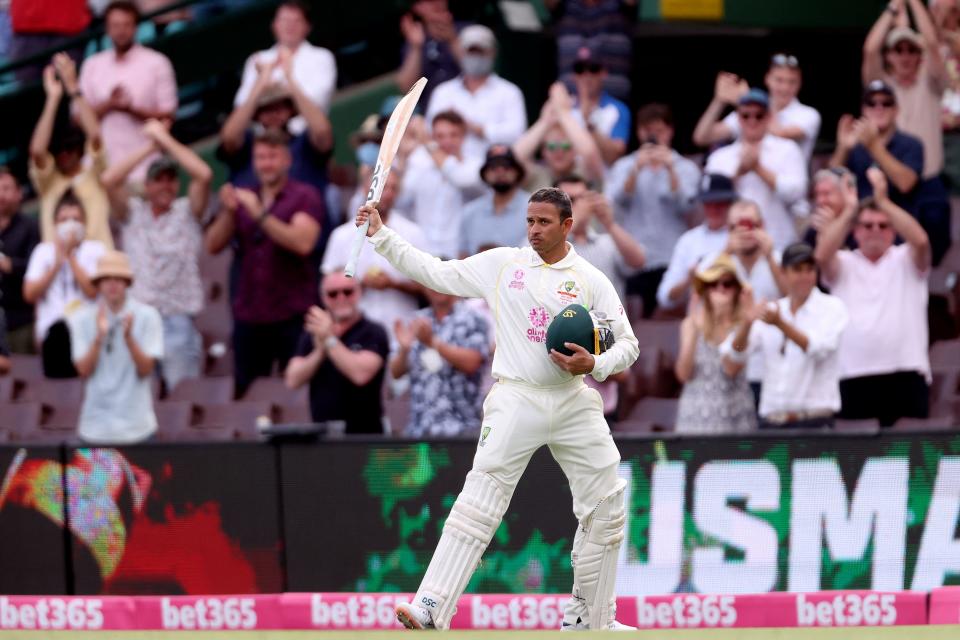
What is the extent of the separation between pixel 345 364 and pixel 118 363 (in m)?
1.78

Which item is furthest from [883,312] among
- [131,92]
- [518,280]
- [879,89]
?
[131,92]

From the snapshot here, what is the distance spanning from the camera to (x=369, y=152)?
13.5 meters

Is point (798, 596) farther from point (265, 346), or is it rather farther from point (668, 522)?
point (265, 346)

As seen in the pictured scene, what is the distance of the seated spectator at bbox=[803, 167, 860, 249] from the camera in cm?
1170

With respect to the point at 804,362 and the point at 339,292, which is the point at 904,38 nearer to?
the point at 804,362

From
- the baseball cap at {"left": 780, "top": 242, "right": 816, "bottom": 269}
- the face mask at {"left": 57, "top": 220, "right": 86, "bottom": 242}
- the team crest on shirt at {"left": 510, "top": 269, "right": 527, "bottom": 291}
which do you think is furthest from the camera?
the face mask at {"left": 57, "top": 220, "right": 86, "bottom": 242}

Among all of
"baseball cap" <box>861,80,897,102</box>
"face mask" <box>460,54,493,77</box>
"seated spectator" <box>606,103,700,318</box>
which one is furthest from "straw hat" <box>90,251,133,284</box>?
"baseball cap" <box>861,80,897,102</box>

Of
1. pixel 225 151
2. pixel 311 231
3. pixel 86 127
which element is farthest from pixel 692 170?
pixel 86 127

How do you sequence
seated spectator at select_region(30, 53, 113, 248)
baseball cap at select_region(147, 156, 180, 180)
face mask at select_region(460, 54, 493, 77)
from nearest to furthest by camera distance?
1. baseball cap at select_region(147, 156, 180, 180)
2. face mask at select_region(460, 54, 493, 77)
3. seated spectator at select_region(30, 53, 113, 248)

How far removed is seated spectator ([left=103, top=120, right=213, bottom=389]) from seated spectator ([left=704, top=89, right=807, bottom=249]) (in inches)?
150

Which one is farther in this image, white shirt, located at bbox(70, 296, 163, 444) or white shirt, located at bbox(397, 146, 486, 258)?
white shirt, located at bbox(397, 146, 486, 258)

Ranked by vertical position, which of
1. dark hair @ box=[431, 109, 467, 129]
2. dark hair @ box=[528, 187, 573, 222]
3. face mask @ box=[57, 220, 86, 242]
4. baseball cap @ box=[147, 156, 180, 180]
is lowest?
dark hair @ box=[528, 187, 573, 222]

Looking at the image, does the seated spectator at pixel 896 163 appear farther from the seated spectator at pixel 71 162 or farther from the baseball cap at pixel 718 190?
the seated spectator at pixel 71 162

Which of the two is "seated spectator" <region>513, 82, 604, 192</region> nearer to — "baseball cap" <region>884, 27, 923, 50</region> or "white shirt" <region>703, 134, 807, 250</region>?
"white shirt" <region>703, 134, 807, 250</region>
